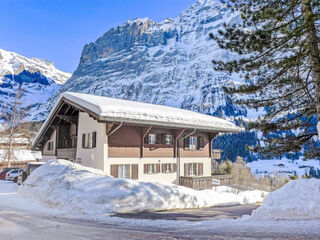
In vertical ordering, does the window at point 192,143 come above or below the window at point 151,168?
above

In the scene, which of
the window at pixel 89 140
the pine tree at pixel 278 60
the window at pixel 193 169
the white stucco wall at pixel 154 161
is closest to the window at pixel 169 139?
the white stucco wall at pixel 154 161

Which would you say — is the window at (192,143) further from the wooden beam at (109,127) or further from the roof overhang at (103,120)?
the wooden beam at (109,127)

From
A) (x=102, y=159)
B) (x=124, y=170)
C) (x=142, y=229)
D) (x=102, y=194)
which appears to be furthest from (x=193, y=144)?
(x=142, y=229)

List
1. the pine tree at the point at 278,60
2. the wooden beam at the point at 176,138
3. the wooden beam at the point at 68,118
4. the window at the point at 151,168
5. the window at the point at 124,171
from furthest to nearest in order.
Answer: the wooden beam at the point at 68,118 → the wooden beam at the point at 176,138 → the window at the point at 151,168 → the window at the point at 124,171 → the pine tree at the point at 278,60

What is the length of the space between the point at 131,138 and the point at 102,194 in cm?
951

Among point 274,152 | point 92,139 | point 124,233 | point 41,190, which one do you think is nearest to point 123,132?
point 92,139

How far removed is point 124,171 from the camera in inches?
778

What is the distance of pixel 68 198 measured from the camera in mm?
11266

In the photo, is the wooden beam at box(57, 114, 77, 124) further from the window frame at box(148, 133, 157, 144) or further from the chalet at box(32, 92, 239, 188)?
the window frame at box(148, 133, 157, 144)

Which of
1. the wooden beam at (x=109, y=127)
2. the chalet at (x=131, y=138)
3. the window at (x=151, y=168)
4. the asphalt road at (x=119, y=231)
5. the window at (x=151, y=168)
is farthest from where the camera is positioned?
the window at (x=151, y=168)

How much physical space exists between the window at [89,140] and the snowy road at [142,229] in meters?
10.3

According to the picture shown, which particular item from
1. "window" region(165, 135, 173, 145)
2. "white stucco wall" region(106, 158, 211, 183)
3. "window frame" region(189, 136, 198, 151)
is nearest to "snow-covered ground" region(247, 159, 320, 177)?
"window frame" region(189, 136, 198, 151)

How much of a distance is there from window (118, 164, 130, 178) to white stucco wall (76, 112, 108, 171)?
4.50ft

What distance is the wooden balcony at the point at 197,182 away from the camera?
21797 millimetres
